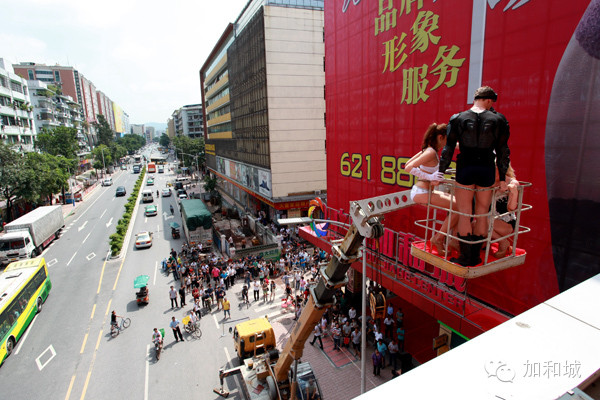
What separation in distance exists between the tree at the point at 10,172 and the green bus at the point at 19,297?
2048cm

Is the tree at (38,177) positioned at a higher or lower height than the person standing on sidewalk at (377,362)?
higher

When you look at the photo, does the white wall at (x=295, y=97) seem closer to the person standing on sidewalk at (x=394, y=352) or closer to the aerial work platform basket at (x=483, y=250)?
the person standing on sidewalk at (x=394, y=352)

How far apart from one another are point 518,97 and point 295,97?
2557 cm

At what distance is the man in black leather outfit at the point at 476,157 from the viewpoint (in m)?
5.07

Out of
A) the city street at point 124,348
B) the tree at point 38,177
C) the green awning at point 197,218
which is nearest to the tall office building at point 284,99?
the green awning at point 197,218

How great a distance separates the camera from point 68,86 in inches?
4547

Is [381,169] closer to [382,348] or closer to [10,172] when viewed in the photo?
[382,348]

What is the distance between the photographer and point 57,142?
196 ft

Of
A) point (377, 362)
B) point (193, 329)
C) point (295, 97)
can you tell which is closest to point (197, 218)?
point (193, 329)

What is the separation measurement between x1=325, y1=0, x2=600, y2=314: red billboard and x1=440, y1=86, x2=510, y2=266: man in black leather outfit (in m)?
4.50

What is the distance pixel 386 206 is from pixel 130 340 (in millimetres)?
16850

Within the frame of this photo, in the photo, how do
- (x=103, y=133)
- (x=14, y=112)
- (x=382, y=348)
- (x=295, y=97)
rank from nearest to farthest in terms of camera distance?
(x=382, y=348), (x=295, y=97), (x=14, y=112), (x=103, y=133)

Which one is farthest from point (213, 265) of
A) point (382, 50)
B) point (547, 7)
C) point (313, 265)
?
point (547, 7)

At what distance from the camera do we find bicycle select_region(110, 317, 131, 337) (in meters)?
18.0
